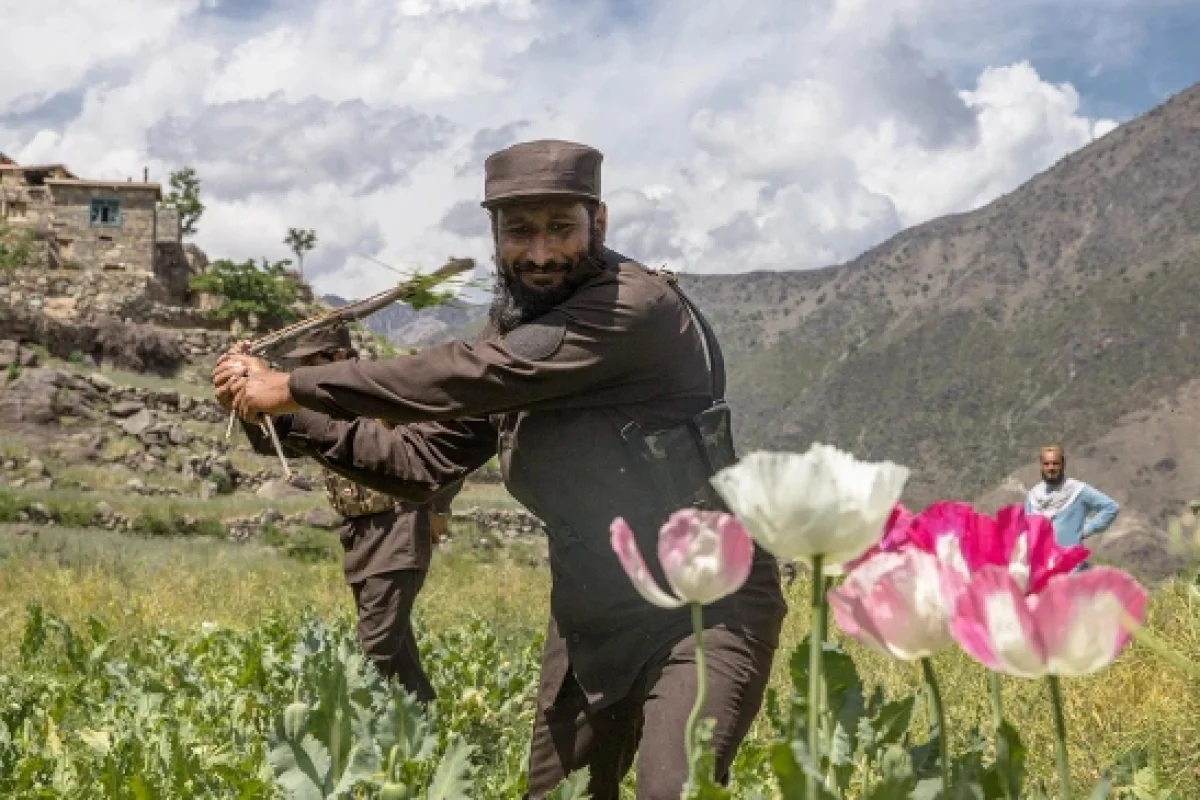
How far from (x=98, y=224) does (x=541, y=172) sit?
48.5m

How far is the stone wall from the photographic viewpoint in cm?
4722

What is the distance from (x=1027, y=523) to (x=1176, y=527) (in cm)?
13

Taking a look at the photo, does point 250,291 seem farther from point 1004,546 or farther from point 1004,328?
point 1004,328

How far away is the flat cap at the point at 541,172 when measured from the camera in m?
2.85

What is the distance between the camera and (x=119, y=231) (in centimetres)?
4759

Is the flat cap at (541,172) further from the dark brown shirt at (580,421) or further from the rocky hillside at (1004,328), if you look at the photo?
the rocky hillside at (1004,328)

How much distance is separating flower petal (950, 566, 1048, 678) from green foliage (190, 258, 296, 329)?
43.8 meters

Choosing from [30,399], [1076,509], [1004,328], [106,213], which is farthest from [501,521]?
[1004,328]

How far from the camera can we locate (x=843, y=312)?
160625 millimetres

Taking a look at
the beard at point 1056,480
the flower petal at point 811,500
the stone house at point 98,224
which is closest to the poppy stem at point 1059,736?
the flower petal at point 811,500

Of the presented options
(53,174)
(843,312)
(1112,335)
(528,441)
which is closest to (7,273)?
(53,174)

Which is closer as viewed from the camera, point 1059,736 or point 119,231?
point 1059,736

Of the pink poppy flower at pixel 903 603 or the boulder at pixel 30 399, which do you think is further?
the boulder at pixel 30 399

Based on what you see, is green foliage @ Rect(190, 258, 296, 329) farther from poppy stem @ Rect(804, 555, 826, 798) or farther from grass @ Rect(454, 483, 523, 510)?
poppy stem @ Rect(804, 555, 826, 798)
